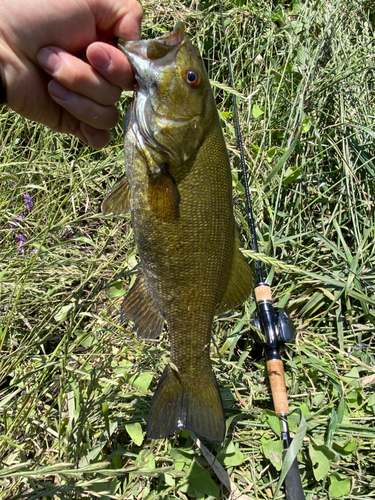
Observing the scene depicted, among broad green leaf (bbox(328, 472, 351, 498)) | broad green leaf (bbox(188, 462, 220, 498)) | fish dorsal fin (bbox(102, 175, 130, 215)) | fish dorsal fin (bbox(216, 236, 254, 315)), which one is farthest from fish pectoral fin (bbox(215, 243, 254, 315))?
broad green leaf (bbox(328, 472, 351, 498))

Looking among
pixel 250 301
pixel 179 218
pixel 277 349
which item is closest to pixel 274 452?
pixel 277 349

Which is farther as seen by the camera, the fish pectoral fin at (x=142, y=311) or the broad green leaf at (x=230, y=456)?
the broad green leaf at (x=230, y=456)

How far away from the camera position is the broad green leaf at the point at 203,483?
2209 millimetres

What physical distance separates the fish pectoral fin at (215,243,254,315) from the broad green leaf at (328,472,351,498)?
4.50ft

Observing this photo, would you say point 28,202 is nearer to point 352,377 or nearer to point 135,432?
point 135,432

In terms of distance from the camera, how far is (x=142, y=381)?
2.41m

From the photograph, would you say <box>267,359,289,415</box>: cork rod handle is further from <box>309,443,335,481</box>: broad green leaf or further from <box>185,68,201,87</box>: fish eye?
<box>185,68,201,87</box>: fish eye

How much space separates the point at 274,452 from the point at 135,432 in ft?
2.84

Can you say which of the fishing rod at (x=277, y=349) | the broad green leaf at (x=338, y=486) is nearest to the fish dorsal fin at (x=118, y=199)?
the fishing rod at (x=277, y=349)

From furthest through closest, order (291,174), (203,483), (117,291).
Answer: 1. (291,174)
2. (117,291)
3. (203,483)

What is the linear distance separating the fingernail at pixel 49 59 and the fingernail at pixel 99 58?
0.17 metres

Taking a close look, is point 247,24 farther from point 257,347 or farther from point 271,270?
point 257,347

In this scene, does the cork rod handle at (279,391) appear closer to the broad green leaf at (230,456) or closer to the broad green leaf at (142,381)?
the broad green leaf at (230,456)

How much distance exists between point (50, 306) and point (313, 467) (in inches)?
79.6
